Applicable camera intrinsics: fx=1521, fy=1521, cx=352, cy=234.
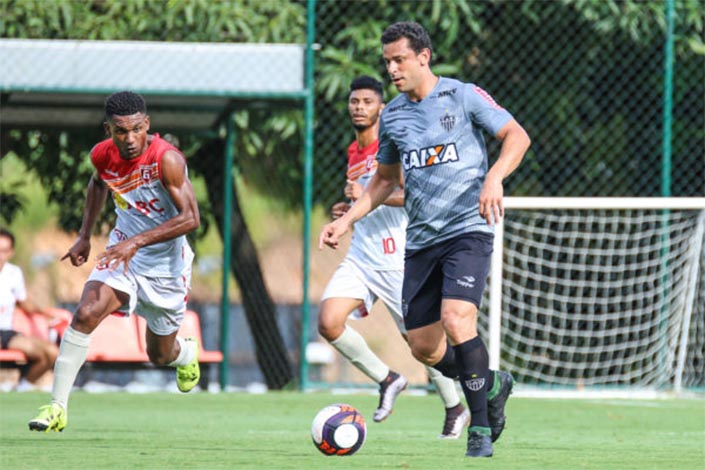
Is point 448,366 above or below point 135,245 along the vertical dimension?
below

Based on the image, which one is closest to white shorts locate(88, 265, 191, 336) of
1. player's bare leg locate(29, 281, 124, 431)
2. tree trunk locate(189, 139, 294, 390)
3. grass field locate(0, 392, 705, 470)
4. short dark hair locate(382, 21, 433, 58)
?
player's bare leg locate(29, 281, 124, 431)

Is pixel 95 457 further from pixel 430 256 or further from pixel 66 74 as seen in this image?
A: pixel 66 74

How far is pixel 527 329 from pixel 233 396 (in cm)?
336

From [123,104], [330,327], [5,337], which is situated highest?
[123,104]

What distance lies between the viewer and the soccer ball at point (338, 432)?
7414mm

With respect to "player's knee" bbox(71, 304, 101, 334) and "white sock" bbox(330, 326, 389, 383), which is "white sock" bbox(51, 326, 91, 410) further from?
"white sock" bbox(330, 326, 389, 383)

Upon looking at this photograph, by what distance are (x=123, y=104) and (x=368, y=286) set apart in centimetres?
264

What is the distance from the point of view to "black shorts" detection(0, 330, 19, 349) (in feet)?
46.1

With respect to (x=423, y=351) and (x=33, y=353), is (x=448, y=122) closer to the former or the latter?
(x=423, y=351)

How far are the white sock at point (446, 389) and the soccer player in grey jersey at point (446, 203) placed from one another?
128 cm

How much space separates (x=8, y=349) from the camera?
46.0 ft

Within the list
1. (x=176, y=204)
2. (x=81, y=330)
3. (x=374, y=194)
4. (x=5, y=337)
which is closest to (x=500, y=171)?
(x=374, y=194)

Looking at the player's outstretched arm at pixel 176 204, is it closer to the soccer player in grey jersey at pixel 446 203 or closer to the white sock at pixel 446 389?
the soccer player in grey jersey at pixel 446 203

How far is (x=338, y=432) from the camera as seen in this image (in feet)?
24.3
